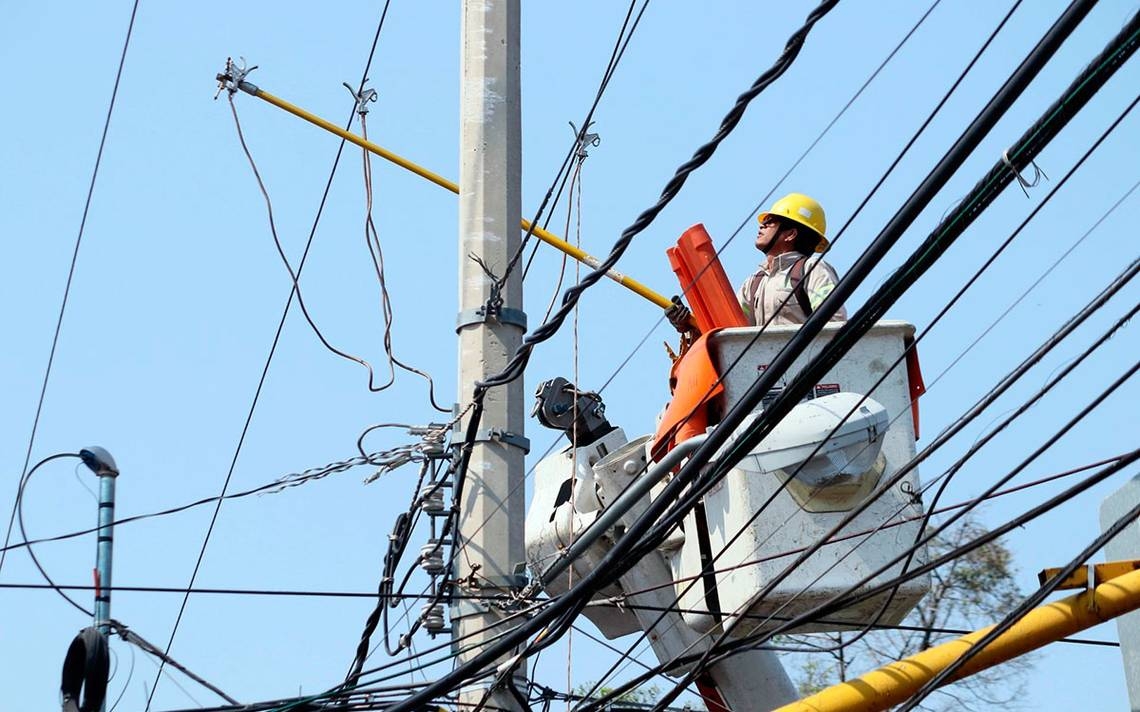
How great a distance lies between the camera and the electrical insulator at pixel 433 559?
6695 mm

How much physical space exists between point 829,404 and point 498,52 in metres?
2.21

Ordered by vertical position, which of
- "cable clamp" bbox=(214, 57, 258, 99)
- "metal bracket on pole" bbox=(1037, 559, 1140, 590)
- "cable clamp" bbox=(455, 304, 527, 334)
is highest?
"cable clamp" bbox=(214, 57, 258, 99)

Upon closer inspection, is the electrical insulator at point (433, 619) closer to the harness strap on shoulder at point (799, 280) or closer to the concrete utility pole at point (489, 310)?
the concrete utility pole at point (489, 310)

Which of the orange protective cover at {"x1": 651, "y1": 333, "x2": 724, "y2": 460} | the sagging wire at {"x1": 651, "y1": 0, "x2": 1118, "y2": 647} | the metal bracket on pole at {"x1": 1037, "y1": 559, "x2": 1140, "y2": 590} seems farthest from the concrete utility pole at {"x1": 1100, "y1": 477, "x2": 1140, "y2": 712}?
the sagging wire at {"x1": 651, "y1": 0, "x2": 1118, "y2": 647}

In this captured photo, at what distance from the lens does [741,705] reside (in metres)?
7.51

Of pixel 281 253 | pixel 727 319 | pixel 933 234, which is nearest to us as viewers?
pixel 933 234

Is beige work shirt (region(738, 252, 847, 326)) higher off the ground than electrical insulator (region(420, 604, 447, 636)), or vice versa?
beige work shirt (region(738, 252, 847, 326))

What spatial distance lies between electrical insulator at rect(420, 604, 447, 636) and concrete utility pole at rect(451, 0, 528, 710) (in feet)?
0.39

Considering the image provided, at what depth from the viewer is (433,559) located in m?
6.70

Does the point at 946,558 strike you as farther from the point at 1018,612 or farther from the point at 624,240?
the point at 624,240

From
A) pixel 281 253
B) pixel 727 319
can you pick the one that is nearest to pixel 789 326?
pixel 727 319

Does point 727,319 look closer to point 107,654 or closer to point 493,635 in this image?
point 493,635

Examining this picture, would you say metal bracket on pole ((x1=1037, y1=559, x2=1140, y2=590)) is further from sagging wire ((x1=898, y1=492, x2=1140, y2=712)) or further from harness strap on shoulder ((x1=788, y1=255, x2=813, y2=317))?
harness strap on shoulder ((x1=788, y1=255, x2=813, y2=317))

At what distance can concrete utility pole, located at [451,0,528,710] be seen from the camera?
6527 millimetres
